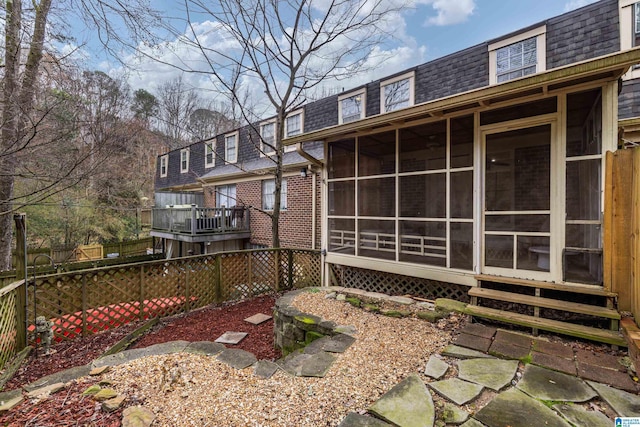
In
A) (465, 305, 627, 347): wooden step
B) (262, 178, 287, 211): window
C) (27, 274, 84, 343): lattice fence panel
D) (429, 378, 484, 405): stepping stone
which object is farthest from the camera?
(262, 178, 287, 211): window

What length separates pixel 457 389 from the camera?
2.28 m

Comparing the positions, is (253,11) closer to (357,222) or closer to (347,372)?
(357,222)

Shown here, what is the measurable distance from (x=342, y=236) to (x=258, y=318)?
2.40m

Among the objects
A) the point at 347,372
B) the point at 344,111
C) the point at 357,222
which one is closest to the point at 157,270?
the point at 357,222

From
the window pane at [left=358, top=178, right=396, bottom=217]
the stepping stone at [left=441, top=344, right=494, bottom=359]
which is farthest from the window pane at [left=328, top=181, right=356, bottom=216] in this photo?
the stepping stone at [left=441, top=344, right=494, bottom=359]

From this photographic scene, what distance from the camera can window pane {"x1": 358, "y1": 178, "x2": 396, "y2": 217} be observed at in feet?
18.2

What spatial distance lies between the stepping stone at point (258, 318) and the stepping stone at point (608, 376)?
14.8ft

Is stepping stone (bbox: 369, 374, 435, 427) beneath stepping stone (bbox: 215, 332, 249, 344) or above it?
above

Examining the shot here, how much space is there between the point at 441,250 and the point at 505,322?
61.5 inches

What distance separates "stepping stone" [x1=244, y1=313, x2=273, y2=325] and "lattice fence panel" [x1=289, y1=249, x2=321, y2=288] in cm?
170

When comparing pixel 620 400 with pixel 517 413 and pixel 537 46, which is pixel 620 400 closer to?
pixel 517 413

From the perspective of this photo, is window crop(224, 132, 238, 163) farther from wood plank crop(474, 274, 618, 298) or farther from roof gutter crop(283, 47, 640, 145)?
wood plank crop(474, 274, 618, 298)

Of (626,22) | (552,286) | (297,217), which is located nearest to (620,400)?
(552,286)

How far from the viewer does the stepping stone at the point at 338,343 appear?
3105 mm
